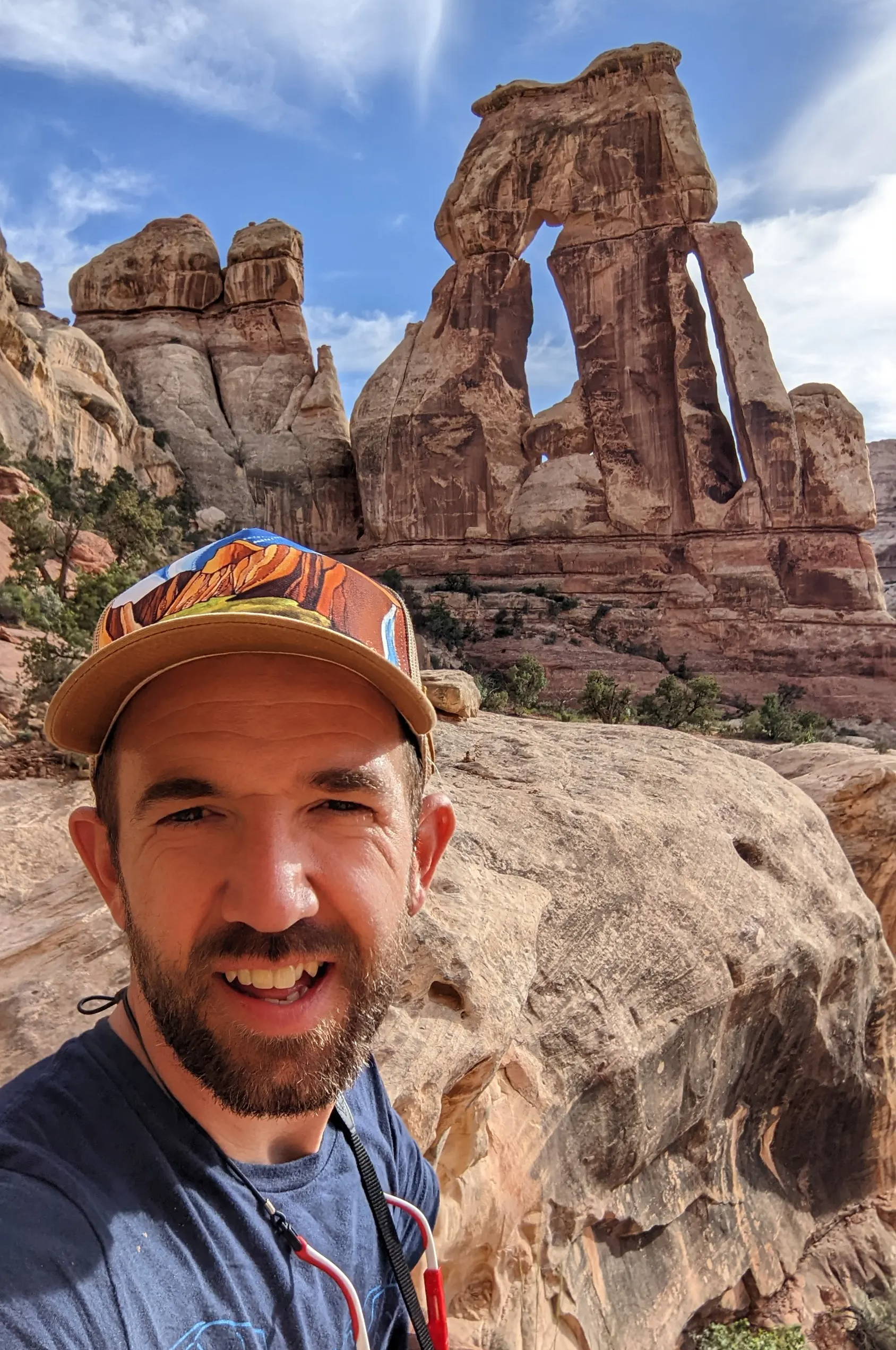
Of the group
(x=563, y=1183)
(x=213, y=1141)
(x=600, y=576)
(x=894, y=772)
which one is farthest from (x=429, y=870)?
(x=600, y=576)

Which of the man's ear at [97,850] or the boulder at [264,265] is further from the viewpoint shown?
the boulder at [264,265]

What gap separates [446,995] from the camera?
2.93 m

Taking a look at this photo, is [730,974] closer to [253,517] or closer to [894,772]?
[894,772]

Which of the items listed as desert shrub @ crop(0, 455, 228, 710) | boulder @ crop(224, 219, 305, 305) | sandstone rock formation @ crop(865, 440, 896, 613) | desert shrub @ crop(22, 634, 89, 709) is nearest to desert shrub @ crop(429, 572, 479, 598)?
desert shrub @ crop(0, 455, 228, 710)

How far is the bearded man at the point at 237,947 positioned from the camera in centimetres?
111

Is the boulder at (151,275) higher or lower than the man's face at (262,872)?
higher

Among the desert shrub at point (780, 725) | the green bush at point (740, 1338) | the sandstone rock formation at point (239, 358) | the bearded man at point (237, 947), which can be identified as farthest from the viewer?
the sandstone rock formation at point (239, 358)

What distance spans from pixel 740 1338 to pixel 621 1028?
2.04 meters

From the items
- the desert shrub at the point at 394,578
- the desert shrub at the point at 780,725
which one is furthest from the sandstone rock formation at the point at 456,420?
the desert shrub at the point at 780,725

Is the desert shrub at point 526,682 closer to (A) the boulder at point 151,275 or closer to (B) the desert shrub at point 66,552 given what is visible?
(B) the desert shrub at point 66,552

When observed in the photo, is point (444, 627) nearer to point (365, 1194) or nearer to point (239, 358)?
point (239, 358)

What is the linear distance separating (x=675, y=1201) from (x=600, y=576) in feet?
103

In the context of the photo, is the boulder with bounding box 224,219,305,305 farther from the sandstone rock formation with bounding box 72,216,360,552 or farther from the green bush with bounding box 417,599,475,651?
the green bush with bounding box 417,599,475,651

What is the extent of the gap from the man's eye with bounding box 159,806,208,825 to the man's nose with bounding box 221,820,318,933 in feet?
0.28
